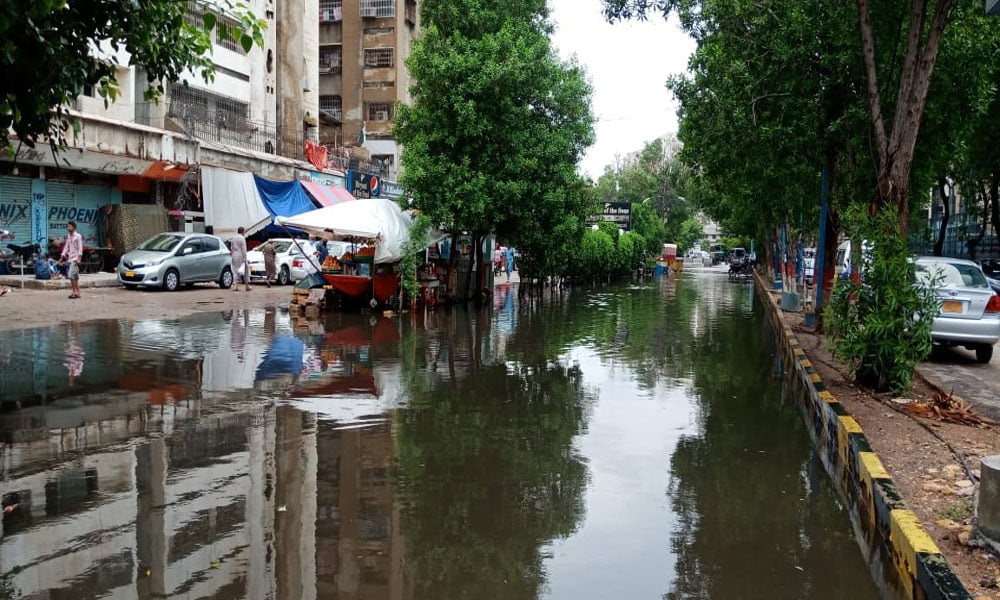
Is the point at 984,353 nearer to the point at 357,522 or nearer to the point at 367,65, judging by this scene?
the point at 357,522

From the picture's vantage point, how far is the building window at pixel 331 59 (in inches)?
2050

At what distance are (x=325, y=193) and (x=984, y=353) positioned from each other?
1036 inches

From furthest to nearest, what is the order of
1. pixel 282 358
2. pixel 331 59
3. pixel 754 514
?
pixel 331 59
pixel 282 358
pixel 754 514

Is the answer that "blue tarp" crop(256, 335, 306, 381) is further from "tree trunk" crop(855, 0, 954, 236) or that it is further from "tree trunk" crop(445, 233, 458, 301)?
"tree trunk" crop(445, 233, 458, 301)

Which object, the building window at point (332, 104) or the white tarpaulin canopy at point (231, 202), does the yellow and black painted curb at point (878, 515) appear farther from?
the building window at point (332, 104)

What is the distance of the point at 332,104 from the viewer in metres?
52.8

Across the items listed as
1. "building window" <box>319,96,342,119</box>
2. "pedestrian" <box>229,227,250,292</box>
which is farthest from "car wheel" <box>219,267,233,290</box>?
"building window" <box>319,96,342,119</box>

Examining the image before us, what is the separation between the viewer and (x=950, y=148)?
12.9 m

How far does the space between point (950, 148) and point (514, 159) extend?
972 centimetres

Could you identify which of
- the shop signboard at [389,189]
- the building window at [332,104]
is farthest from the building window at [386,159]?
the shop signboard at [389,189]

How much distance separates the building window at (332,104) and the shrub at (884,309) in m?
46.3

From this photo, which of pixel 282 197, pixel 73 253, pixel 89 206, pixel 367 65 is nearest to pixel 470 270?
pixel 73 253

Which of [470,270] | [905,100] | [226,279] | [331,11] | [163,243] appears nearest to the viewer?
[905,100]

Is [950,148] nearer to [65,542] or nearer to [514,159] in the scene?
[514,159]
